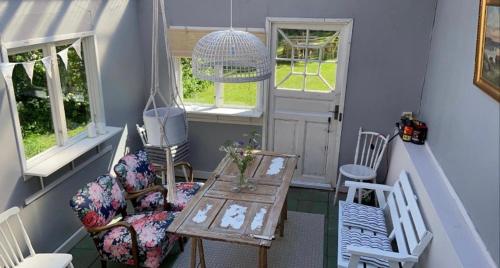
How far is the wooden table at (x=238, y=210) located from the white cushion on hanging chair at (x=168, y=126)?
29.5 inches

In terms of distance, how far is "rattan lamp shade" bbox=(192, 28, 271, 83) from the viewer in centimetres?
276

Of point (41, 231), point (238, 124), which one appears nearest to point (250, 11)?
point (238, 124)

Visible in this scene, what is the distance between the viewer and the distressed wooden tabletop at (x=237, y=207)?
117 inches

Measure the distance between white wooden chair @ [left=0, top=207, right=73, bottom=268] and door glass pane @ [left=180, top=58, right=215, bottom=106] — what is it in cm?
263

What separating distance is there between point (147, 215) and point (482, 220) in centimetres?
280

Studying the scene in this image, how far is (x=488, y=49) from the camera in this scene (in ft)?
7.81

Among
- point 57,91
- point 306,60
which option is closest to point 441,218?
point 306,60

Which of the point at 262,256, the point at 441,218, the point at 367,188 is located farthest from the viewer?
the point at 367,188

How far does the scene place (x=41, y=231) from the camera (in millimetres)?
3609

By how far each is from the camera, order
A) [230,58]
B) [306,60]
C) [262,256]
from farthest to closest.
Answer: [306,60] < [262,256] < [230,58]

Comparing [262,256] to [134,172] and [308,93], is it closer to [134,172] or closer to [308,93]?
[134,172]

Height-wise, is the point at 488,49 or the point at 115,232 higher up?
the point at 488,49

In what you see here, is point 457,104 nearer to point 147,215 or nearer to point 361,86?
point 361,86

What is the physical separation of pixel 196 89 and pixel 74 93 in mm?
1626
